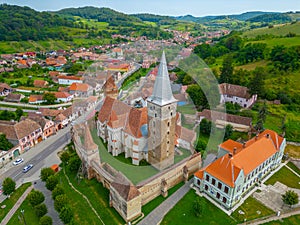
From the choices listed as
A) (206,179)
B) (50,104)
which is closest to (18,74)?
(50,104)

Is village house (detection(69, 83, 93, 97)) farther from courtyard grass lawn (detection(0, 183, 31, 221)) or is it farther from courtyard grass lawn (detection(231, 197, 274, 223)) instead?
courtyard grass lawn (detection(231, 197, 274, 223))

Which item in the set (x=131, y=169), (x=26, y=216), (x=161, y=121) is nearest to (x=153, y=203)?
(x=131, y=169)

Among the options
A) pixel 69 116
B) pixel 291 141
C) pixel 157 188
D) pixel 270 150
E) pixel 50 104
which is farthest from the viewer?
pixel 50 104

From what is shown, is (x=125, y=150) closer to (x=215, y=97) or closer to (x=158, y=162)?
(x=158, y=162)

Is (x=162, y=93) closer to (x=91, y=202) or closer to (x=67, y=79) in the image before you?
(x=91, y=202)

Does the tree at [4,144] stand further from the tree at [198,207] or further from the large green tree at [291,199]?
the large green tree at [291,199]

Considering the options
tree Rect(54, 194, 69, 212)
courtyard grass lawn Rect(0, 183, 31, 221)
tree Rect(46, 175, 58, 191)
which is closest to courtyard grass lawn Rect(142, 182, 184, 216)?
tree Rect(54, 194, 69, 212)
